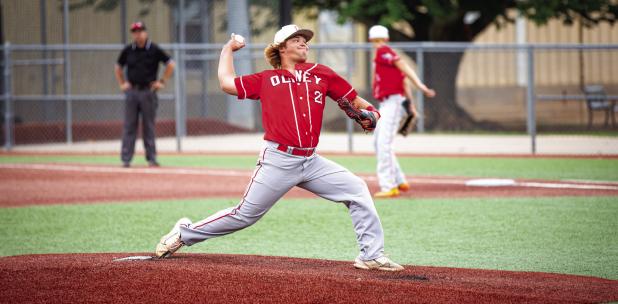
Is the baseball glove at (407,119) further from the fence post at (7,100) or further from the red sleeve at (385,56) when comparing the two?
the fence post at (7,100)

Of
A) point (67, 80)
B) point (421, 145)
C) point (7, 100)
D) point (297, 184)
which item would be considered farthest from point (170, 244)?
point (67, 80)

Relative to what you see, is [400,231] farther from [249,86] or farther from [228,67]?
[228,67]

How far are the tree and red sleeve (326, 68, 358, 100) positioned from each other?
17398 mm

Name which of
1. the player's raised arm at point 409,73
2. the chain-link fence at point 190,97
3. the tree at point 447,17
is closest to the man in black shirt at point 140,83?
the chain-link fence at point 190,97

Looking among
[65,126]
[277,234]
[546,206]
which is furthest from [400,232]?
[65,126]

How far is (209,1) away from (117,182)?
14312 millimetres

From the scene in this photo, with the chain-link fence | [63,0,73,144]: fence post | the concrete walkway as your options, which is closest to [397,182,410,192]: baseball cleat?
the concrete walkway

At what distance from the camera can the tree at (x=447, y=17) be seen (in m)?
25.0

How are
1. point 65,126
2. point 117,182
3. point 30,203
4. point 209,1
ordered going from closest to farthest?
point 30,203 < point 117,182 < point 65,126 < point 209,1

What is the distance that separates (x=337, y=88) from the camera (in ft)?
25.5

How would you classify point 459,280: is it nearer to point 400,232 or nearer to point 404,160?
point 400,232

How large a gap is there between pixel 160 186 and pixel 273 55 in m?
7.59

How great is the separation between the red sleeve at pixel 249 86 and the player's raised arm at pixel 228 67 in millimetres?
38

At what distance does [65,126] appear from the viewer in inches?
989
